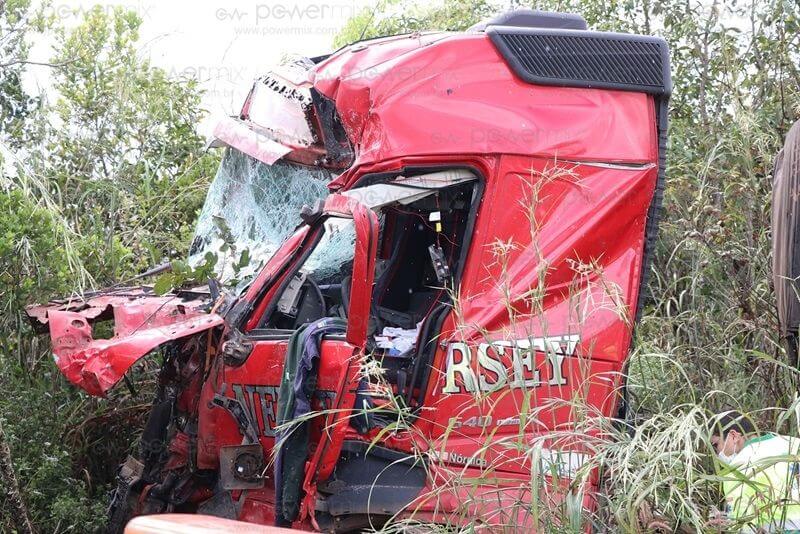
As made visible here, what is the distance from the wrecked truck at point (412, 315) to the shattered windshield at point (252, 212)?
0.60m

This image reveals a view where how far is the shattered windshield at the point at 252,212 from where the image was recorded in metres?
5.80

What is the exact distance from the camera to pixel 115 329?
4.98 metres

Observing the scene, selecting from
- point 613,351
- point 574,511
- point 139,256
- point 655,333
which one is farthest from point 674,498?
point 139,256

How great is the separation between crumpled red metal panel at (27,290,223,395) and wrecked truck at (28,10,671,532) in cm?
1

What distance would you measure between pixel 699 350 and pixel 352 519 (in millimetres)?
1756

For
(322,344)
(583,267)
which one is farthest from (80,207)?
(583,267)

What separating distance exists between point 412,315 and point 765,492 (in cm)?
256

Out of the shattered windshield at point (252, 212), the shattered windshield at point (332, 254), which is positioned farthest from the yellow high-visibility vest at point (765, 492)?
the shattered windshield at point (252, 212)

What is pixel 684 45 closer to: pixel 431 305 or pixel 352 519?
pixel 431 305

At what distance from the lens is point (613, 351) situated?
14.8ft

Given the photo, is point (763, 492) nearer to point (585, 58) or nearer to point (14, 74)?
point (585, 58)

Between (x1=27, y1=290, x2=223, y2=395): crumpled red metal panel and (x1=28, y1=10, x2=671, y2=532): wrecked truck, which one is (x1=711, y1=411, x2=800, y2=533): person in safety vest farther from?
(x1=27, y1=290, x2=223, y2=395): crumpled red metal panel

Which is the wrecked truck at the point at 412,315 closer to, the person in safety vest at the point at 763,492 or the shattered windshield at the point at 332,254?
the shattered windshield at the point at 332,254

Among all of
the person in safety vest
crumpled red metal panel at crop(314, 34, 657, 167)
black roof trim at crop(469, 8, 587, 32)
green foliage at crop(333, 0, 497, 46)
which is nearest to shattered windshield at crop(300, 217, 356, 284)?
crumpled red metal panel at crop(314, 34, 657, 167)
